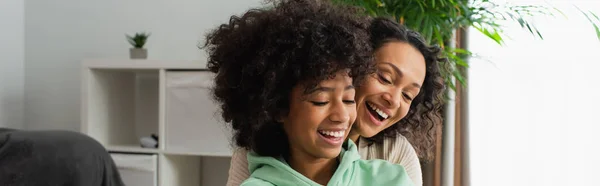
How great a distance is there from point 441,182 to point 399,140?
4.94 feet

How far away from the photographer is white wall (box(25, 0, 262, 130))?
312 cm

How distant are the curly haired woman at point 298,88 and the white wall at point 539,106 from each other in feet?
5.46

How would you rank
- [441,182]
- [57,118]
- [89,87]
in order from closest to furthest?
[441,182]
[89,87]
[57,118]

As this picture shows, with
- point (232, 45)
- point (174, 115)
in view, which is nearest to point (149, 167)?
point (174, 115)

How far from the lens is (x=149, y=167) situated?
272 centimetres

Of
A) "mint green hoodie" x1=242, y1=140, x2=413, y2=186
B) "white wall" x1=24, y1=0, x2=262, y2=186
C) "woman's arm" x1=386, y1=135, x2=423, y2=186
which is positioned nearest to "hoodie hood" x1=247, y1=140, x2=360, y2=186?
"mint green hoodie" x1=242, y1=140, x2=413, y2=186

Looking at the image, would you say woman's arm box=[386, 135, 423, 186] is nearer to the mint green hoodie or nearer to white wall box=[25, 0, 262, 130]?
the mint green hoodie

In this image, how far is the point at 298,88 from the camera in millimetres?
869

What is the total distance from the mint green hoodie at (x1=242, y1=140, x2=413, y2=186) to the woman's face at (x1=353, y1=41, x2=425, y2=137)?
0.09 meters

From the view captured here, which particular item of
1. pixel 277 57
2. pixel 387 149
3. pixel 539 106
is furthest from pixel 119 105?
pixel 277 57

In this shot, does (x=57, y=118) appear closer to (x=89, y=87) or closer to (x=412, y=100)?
(x=89, y=87)

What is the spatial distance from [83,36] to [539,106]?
1981 millimetres

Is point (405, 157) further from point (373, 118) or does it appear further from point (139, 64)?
point (139, 64)

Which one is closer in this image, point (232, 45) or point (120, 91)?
point (232, 45)
